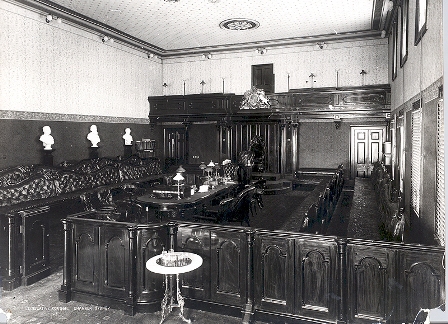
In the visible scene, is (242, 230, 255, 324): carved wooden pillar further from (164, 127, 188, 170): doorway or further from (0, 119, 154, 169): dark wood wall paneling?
(164, 127, 188, 170): doorway

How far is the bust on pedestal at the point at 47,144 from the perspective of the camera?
27.6 feet

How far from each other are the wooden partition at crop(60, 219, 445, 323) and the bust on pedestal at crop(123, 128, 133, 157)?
6.77 meters

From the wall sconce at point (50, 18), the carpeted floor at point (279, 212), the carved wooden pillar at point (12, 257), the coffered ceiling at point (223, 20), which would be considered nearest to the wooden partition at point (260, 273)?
the carved wooden pillar at point (12, 257)

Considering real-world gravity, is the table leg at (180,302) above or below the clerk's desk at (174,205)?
below

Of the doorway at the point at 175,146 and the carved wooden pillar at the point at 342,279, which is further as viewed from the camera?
the doorway at the point at 175,146

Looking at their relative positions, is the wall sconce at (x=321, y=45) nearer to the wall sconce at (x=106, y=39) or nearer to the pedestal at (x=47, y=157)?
the wall sconce at (x=106, y=39)

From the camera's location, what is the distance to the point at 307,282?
13.4ft

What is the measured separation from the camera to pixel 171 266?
13.1 feet

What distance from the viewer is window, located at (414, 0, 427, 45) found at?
428 centimetres

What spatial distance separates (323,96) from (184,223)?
812cm

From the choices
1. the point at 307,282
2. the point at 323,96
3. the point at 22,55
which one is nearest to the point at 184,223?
the point at 307,282

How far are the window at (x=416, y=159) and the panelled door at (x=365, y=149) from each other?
20.3 ft

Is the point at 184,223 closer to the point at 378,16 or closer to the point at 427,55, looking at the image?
the point at 427,55

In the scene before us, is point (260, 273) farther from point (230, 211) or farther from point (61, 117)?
point (61, 117)
